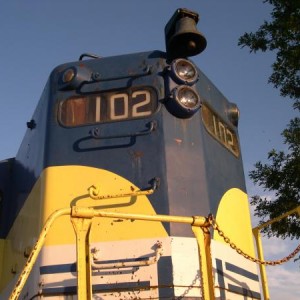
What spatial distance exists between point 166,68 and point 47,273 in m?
2.06

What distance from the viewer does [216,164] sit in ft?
14.4

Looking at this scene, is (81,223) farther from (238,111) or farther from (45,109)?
(238,111)

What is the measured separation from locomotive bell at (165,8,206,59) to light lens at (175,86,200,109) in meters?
0.44

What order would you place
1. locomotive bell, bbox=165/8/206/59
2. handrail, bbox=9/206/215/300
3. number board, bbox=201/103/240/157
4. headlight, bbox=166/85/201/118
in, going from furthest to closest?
number board, bbox=201/103/240/157, locomotive bell, bbox=165/8/206/59, headlight, bbox=166/85/201/118, handrail, bbox=9/206/215/300

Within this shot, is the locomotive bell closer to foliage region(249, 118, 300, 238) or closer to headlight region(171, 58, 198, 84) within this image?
headlight region(171, 58, 198, 84)

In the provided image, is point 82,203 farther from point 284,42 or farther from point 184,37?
point 284,42

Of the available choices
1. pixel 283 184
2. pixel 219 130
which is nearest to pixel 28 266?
pixel 219 130

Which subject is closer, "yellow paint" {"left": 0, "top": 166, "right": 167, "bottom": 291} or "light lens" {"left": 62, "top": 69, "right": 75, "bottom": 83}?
"yellow paint" {"left": 0, "top": 166, "right": 167, "bottom": 291}

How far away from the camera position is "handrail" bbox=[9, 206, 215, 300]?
225 cm

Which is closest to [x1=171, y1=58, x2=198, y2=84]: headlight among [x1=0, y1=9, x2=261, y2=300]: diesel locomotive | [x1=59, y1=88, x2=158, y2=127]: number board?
[x1=0, y1=9, x2=261, y2=300]: diesel locomotive

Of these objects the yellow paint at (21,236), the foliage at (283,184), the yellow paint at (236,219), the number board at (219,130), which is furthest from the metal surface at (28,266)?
the foliage at (283,184)

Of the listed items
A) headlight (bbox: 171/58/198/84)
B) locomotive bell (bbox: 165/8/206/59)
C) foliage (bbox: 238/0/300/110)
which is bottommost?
headlight (bbox: 171/58/198/84)

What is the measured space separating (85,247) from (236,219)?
2.38m

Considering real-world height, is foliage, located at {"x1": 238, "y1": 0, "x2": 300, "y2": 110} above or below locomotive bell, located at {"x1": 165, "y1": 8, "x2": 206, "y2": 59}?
above
